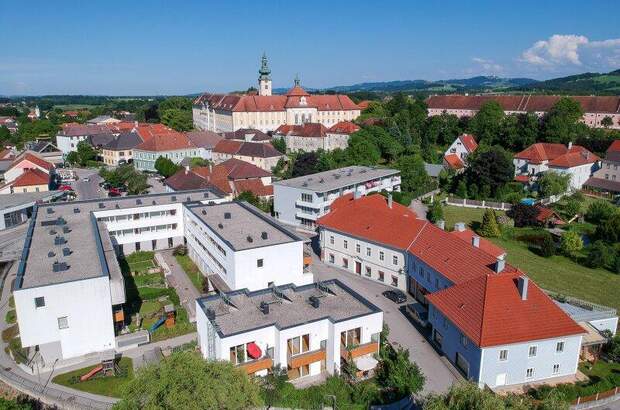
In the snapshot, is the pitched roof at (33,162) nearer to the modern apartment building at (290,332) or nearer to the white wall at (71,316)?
the white wall at (71,316)

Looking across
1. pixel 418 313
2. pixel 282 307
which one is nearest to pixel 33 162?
pixel 282 307

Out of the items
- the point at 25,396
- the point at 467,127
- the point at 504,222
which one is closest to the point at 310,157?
the point at 504,222

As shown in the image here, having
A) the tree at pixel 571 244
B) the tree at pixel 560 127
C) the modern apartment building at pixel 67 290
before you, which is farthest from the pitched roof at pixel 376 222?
the tree at pixel 560 127

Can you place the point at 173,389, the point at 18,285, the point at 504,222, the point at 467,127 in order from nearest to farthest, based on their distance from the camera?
the point at 173,389 → the point at 18,285 → the point at 504,222 → the point at 467,127

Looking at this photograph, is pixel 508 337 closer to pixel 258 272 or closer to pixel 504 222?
pixel 258 272

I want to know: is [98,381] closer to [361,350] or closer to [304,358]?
[304,358]

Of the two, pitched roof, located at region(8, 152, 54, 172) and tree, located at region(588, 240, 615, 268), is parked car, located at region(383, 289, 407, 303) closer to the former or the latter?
tree, located at region(588, 240, 615, 268)
